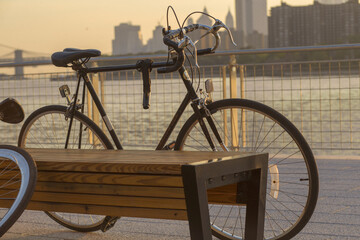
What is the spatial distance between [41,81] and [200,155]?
4.08 metres

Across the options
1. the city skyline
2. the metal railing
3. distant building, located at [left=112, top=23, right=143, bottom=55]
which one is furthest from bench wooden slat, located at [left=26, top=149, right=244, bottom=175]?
the city skyline

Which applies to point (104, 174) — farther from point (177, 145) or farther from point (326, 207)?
point (326, 207)

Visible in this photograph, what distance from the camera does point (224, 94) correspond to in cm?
525

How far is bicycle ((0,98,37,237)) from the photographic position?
6.57ft

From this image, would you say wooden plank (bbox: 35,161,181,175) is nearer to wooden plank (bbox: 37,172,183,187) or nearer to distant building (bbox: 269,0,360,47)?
wooden plank (bbox: 37,172,183,187)

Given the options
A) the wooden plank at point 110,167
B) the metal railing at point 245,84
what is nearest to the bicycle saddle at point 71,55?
the wooden plank at point 110,167

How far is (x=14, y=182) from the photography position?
7.15ft

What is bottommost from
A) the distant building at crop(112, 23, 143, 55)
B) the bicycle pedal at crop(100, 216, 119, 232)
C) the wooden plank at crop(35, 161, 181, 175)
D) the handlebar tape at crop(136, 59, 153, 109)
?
the bicycle pedal at crop(100, 216, 119, 232)

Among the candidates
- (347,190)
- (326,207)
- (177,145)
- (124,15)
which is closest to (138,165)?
(177,145)

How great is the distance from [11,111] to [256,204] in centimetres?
124

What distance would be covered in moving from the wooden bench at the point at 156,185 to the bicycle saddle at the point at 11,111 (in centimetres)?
55

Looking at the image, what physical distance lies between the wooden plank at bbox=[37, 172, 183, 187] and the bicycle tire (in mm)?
78

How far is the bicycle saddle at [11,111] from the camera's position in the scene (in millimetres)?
2701

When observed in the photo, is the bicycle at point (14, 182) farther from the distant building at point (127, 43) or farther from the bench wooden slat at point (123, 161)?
the distant building at point (127, 43)
